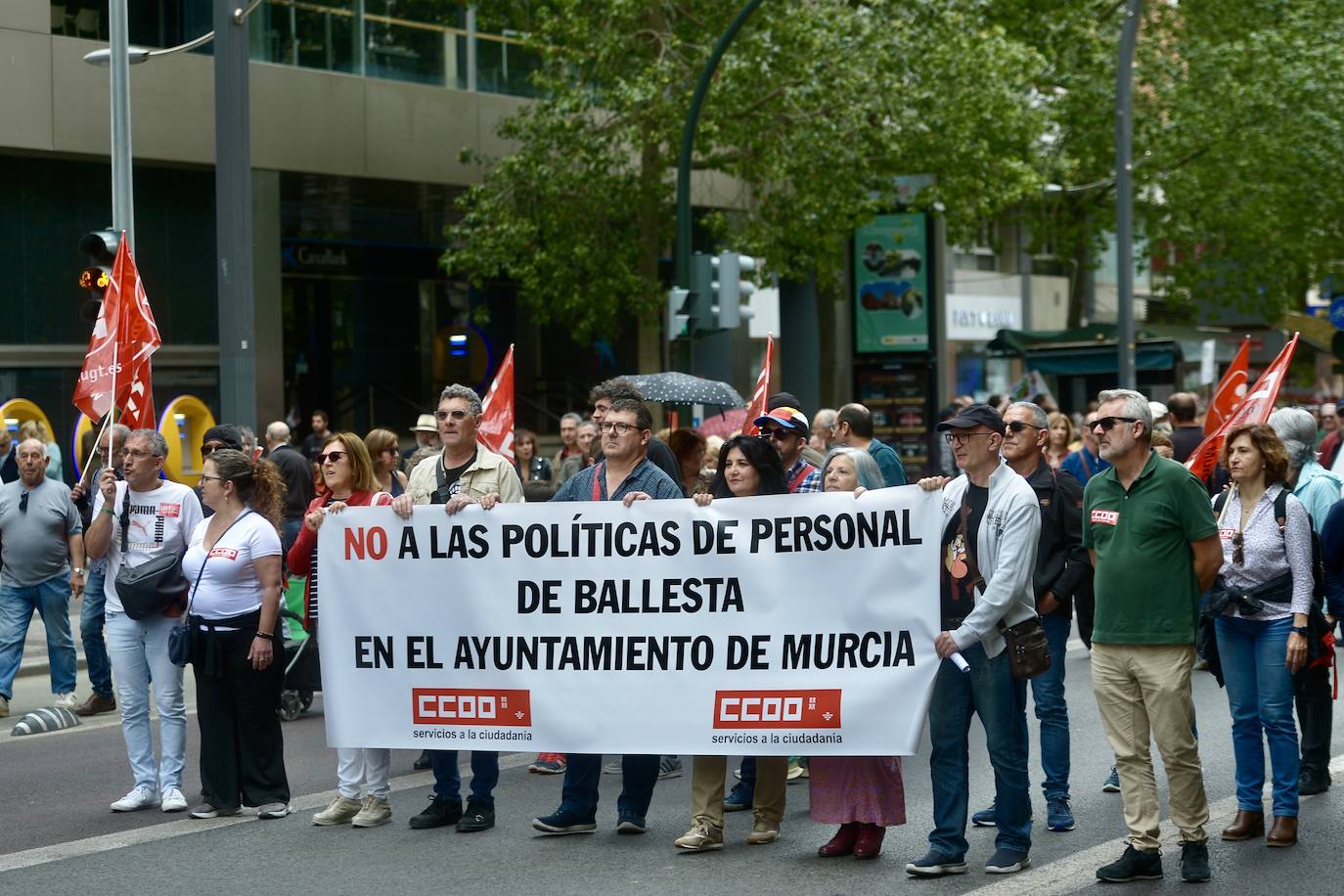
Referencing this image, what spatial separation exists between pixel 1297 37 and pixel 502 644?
2997cm

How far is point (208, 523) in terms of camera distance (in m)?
8.05

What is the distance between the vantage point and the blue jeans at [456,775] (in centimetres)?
774

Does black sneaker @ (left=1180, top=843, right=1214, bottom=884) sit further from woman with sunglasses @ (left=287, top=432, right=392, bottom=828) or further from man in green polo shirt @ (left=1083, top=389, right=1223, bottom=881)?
woman with sunglasses @ (left=287, top=432, right=392, bottom=828)

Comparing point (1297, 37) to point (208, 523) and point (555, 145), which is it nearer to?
point (555, 145)

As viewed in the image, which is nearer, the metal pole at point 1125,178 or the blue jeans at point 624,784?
the blue jeans at point 624,784

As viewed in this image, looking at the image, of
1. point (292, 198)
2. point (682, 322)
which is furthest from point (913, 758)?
point (292, 198)

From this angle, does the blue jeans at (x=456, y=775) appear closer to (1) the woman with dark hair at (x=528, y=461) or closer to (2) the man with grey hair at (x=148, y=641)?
(2) the man with grey hair at (x=148, y=641)

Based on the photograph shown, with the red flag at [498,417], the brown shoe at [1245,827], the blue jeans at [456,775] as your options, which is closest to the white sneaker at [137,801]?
the blue jeans at [456,775]

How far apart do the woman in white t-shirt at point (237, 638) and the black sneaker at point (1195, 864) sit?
3883 millimetres

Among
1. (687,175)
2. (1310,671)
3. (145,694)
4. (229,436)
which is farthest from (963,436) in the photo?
(687,175)

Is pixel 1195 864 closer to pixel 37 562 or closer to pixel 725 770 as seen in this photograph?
pixel 725 770

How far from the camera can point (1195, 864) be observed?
663 cm

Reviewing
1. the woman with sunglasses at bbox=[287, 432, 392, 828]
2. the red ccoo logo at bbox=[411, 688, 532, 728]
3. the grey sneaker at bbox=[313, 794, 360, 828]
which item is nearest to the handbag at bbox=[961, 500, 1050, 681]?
the red ccoo logo at bbox=[411, 688, 532, 728]

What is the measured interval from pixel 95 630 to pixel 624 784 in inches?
202
